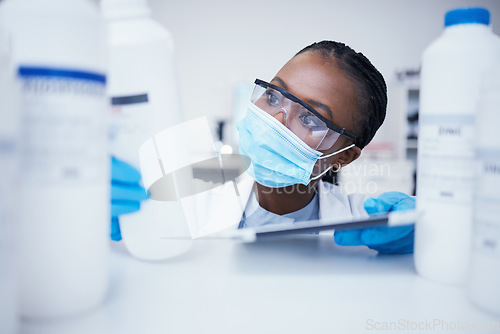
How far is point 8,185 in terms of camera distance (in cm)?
21

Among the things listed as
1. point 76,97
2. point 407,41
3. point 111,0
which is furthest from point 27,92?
point 407,41

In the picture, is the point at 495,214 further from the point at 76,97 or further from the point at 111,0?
the point at 111,0

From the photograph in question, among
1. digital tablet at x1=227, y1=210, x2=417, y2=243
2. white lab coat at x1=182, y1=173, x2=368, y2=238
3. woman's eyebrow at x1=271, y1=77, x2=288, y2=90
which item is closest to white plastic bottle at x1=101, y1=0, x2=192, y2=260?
digital tablet at x1=227, y1=210, x2=417, y2=243

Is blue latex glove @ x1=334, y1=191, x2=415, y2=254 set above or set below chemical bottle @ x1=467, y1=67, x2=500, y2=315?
below

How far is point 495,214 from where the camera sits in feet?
1.01

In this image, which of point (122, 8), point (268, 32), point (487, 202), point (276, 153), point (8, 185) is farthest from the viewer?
point (268, 32)

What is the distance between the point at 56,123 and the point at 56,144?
0.02 meters

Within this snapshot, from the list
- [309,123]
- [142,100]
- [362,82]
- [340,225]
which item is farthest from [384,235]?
[362,82]

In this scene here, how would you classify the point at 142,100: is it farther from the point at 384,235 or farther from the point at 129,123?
the point at 384,235

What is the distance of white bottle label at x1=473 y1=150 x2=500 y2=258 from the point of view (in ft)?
1.00

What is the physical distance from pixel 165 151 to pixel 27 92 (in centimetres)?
27

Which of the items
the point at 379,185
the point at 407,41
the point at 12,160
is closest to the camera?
the point at 12,160

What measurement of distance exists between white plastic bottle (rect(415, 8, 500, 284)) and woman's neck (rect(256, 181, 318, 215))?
28.0 inches

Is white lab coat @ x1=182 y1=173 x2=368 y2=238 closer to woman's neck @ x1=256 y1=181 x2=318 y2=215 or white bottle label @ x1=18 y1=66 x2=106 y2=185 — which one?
woman's neck @ x1=256 y1=181 x2=318 y2=215
